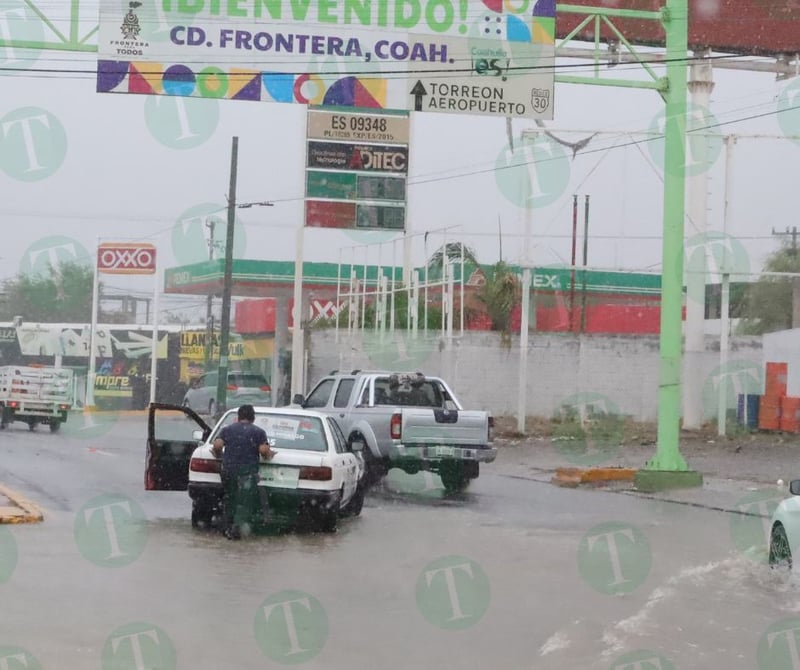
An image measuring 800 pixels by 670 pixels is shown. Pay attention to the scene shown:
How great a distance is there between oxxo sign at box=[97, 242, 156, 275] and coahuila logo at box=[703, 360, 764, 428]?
28517 millimetres

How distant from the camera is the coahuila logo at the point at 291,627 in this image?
340 inches

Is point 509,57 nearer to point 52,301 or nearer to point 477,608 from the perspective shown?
point 477,608

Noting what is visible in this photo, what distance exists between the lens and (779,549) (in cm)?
1200

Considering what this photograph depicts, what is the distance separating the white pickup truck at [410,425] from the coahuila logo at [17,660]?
12.6 metres

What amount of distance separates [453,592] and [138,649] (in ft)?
11.6

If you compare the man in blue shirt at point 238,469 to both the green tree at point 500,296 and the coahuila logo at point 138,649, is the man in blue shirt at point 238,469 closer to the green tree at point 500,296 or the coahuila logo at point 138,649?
the coahuila logo at point 138,649

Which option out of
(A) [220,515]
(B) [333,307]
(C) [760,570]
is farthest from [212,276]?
(C) [760,570]

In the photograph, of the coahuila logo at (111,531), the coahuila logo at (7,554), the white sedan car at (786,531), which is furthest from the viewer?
the coahuila logo at (111,531)

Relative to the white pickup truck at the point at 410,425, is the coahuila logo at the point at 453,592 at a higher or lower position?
lower

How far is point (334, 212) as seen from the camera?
1277 inches

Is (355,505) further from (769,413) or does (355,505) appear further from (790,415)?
(769,413)

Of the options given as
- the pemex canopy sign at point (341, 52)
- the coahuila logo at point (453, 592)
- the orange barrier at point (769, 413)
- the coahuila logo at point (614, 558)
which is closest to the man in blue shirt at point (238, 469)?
the coahuila logo at point (453, 592)

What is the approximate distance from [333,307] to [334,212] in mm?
19239

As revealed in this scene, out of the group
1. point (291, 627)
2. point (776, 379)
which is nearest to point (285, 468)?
point (291, 627)
